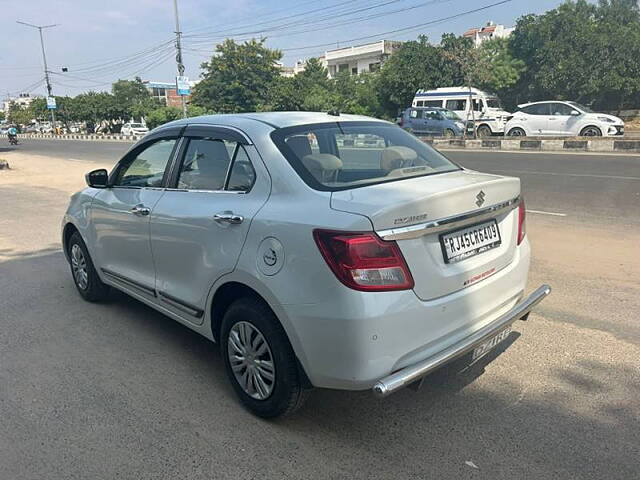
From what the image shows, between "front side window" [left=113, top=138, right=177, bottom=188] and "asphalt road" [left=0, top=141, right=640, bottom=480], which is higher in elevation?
"front side window" [left=113, top=138, right=177, bottom=188]

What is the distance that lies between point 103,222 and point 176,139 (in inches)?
43.4

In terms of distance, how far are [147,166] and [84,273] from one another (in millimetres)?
1439

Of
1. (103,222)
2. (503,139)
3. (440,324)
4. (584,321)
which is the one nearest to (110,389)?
(103,222)

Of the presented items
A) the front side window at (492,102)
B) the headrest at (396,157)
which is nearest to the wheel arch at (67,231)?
the headrest at (396,157)

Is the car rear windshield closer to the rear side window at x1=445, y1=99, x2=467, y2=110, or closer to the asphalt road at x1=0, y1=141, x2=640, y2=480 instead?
the asphalt road at x1=0, y1=141, x2=640, y2=480

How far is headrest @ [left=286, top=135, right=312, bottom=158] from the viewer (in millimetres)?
3020

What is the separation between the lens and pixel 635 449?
262cm

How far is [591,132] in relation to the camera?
67.2 ft

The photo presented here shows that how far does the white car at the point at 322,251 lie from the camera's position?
2.46 m

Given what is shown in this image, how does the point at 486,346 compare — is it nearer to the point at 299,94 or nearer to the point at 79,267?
the point at 79,267

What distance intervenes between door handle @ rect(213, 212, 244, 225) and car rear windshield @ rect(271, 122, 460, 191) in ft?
1.35

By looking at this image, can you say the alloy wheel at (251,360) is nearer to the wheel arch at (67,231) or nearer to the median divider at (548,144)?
the wheel arch at (67,231)

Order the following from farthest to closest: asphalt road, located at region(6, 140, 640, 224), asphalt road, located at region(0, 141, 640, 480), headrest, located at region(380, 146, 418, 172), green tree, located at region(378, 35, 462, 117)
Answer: green tree, located at region(378, 35, 462, 117), asphalt road, located at region(6, 140, 640, 224), headrest, located at region(380, 146, 418, 172), asphalt road, located at region(0, 141, 640, 480)

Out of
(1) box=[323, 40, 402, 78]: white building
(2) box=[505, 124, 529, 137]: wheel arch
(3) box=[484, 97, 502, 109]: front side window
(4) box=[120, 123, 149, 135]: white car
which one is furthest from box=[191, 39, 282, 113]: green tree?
(2) box=[505, 124, 529, 137]: wheel arch
